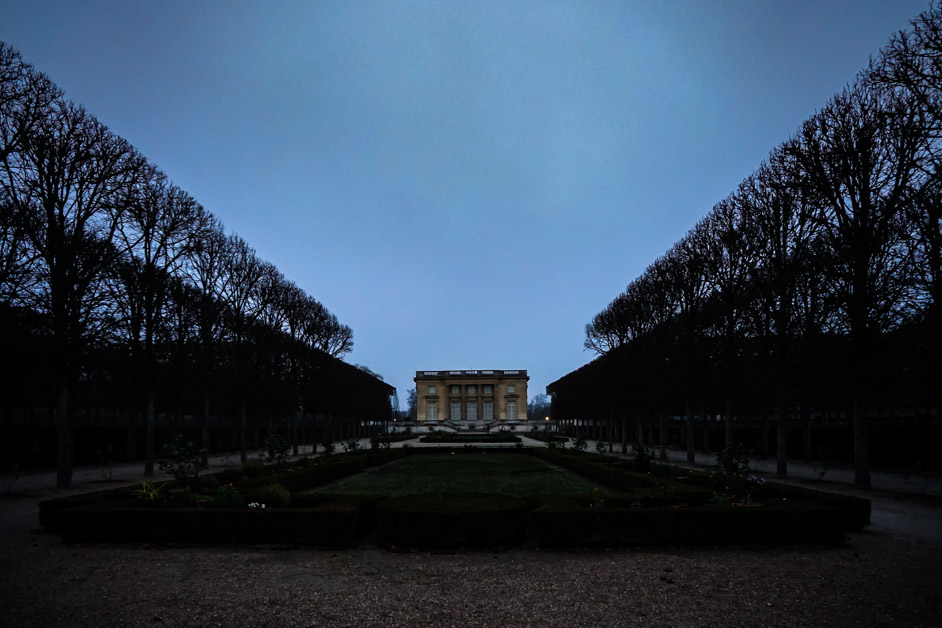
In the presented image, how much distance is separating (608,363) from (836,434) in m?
13.3

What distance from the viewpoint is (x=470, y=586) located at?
7.36 meters

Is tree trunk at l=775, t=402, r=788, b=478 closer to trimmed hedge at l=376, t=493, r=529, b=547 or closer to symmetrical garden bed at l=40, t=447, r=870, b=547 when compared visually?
symmetrical garden bed at l=40, t=447, r=870, b=547

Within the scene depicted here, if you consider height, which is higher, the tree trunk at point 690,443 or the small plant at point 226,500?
the small plant at point 226,500

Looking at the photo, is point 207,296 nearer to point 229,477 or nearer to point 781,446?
point 229,477

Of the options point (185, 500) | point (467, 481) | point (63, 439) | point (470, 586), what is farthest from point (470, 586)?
point (63, 439)

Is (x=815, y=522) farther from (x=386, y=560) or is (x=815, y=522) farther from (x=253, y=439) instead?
(x=253, y=439)

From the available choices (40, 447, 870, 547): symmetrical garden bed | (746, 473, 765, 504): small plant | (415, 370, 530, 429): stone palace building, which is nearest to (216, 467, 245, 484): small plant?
(40, 447, 870, 547): symmetrical garden bed

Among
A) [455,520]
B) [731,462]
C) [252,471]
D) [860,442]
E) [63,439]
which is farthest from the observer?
[63,439]

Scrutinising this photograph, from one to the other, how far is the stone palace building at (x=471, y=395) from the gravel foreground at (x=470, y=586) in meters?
92.0

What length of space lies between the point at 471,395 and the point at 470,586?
312 ft

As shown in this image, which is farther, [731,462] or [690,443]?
[690,443]

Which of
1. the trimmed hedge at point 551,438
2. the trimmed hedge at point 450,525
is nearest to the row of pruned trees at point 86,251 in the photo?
the trimmed hedge at point 450,525

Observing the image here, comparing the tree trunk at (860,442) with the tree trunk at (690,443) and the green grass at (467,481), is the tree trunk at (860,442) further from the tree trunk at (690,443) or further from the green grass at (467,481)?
the tree trunk at (690,443)

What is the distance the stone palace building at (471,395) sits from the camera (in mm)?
101000
